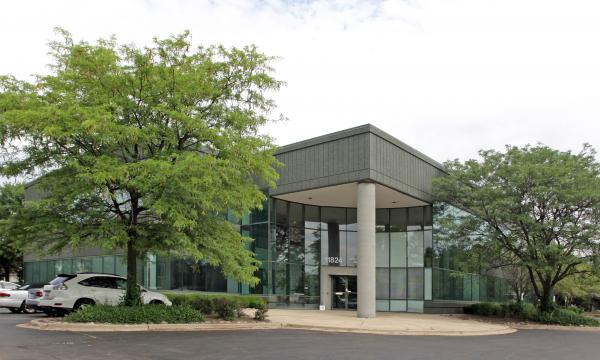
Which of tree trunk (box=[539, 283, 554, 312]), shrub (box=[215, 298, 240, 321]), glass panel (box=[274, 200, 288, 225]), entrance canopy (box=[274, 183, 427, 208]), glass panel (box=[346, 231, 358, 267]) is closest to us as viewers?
shrub (box=[215, 298, 240, 321])

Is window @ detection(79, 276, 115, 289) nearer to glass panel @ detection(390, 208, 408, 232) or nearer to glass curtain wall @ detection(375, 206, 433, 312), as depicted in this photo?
glass curtain wall @ detection(375, 206, 433, 312)

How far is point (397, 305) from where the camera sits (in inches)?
1294

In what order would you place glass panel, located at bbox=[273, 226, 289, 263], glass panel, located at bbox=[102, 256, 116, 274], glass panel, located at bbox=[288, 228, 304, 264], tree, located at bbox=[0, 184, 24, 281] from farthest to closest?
1. tree, located at bbox=[0, 184, 24, 281]
2. glass panel, located at bbox=[102, 256, 116, 274]
3. glass panel, located at bbox=[288, 228, 304, 264]
4. glass panel, located at bbox=[273, 226, 289, 263]

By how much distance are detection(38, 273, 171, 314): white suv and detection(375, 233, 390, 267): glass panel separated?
17.2 m

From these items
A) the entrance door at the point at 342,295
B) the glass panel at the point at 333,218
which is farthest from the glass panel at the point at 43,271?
the entrance door at the point at 342,295

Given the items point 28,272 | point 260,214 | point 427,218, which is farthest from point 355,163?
point 28,272

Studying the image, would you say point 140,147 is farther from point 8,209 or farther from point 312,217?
point 8,209

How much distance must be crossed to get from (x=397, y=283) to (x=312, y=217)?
19.9 ft

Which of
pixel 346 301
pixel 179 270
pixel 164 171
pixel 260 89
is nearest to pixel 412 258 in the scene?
pixel 346 301

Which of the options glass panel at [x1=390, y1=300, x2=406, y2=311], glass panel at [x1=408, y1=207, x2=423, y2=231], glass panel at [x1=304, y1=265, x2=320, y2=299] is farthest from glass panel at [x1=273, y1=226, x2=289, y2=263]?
glass panel at [x1=408, y1=207, x2=423, y2=231]

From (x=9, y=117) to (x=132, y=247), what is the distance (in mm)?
5317

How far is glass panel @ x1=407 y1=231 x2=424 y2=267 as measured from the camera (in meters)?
32.8

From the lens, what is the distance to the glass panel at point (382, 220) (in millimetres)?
34594

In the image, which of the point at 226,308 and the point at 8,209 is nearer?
the point at 226,308
